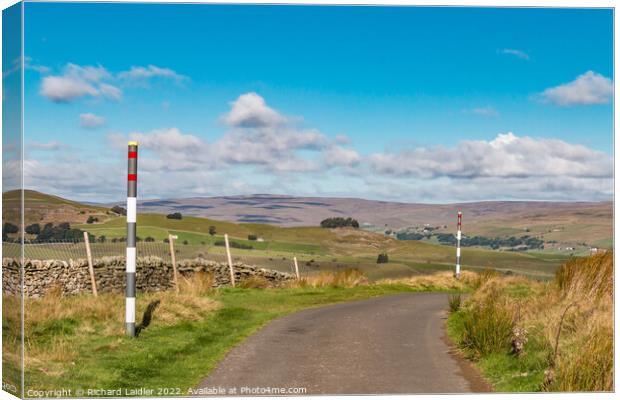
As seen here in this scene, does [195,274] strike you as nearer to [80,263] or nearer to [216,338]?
[80,263]

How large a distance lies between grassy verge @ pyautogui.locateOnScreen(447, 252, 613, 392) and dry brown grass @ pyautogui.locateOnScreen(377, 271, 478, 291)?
15.6 meters

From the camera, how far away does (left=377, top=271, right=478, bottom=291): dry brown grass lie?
33.3m

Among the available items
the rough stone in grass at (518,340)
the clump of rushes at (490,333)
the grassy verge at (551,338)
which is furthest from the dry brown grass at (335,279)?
the rough stone in grass at (518,340)

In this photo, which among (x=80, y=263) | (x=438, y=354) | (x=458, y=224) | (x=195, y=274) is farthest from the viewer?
(x=458, y=224)

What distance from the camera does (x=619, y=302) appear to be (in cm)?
945

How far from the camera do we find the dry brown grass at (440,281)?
109ft

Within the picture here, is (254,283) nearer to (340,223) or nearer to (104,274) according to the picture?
(104,274)

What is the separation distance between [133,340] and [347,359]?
3845 mm

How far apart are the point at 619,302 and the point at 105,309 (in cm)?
988

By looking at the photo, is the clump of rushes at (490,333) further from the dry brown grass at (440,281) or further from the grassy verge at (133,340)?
the dry brown grass at (440,281)

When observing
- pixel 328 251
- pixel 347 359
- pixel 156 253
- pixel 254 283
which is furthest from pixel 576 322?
pixel 328 251

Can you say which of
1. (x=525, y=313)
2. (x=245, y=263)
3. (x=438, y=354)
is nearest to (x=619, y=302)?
(x=438, y=354)

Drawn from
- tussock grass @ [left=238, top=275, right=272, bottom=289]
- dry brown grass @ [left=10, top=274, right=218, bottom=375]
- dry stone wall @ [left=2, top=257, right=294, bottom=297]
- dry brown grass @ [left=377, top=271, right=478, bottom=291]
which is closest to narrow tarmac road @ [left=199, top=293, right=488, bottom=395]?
dry brown grass @ [left=10, top=274, right=218, bottom=375]

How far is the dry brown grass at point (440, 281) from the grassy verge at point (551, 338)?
15628 millimetres
